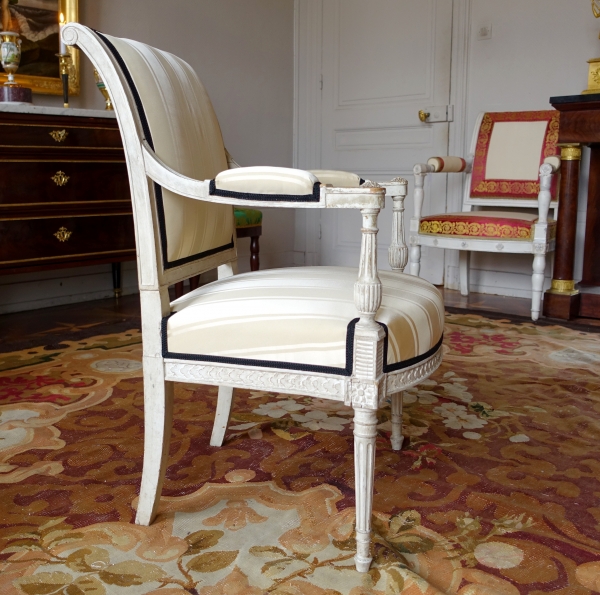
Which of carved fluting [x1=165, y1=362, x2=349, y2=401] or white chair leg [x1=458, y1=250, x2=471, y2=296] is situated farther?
white chair leg [x1=458, y1=250, x2=471, y2=296]

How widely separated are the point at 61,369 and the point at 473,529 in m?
1.73

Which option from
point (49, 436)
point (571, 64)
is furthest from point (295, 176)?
point (571, 64)

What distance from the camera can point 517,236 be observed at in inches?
136

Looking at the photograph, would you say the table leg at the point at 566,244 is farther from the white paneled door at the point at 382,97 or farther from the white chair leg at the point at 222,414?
the white chair leg at the point at 222,414

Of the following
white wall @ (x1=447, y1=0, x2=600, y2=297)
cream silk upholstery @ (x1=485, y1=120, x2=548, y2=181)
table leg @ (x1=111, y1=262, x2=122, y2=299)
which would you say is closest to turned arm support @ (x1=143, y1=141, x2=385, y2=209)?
table leg @ (x1=111, y1=262, x2=122, y2=299)

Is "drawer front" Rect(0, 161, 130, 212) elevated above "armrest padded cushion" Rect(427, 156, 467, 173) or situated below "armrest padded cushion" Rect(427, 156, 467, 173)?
below

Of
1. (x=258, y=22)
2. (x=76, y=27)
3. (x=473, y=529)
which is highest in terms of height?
(x=258, y=22)

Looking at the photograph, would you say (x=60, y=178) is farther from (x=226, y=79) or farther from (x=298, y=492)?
(x=298, y=492)

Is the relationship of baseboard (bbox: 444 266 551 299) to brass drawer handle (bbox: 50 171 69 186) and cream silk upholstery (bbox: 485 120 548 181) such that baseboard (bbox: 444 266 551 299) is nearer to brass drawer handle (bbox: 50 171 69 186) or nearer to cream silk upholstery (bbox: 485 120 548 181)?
cream silk upholstery (bbox: 485 120 548 181)

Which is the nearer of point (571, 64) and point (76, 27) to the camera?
point (76, 27)

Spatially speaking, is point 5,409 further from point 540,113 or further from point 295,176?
point 540,113

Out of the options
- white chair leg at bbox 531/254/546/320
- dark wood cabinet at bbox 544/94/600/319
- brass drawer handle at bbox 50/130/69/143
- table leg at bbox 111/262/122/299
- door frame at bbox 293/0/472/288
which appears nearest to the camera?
brass drawer handle at bbox 50/130/69/143

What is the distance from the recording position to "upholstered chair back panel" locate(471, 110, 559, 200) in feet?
12.5

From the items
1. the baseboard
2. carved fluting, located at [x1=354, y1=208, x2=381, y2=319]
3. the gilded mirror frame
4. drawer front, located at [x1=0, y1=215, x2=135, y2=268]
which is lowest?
the baseboard
